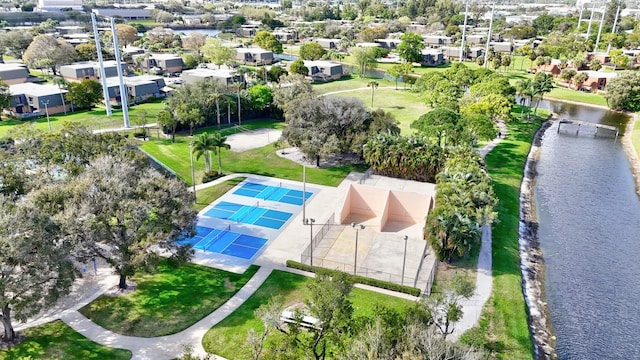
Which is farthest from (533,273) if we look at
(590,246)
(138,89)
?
(138,89)

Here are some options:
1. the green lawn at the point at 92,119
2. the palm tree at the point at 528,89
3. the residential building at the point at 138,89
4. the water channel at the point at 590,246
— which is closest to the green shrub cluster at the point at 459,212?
the water channel at the point at 590,246

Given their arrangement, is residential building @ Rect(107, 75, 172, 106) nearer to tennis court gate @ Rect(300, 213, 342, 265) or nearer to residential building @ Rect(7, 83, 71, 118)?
residential building @ Rect(7, 83, 71, 118)

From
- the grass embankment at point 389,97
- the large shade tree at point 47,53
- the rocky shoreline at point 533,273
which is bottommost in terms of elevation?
the rocky shoreline at point 533,273

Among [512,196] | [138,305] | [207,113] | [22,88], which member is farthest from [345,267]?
[22,88]

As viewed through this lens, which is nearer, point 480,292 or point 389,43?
point 480,292

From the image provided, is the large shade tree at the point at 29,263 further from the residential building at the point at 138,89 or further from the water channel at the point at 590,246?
the residential building at the point at 138,89

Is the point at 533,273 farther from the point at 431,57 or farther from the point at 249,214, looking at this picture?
the point at 431,57
